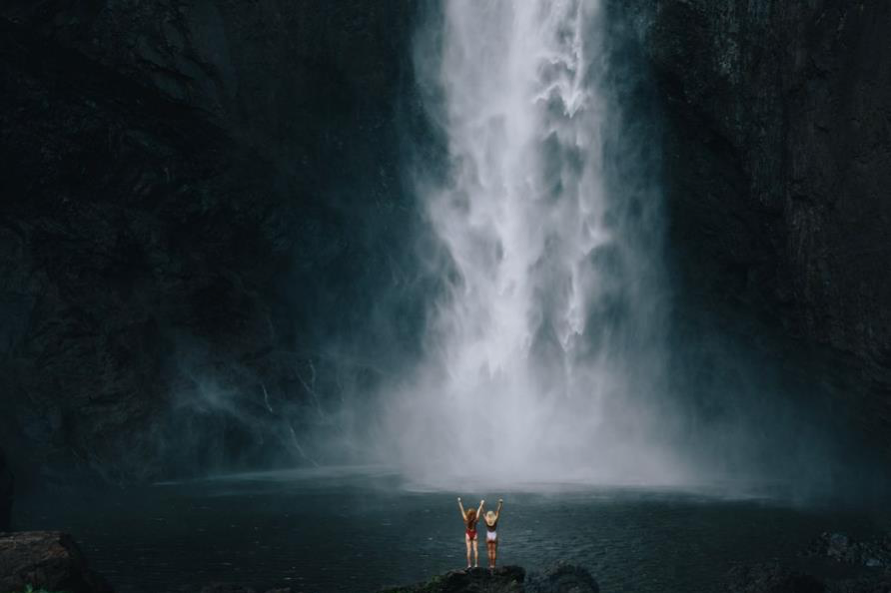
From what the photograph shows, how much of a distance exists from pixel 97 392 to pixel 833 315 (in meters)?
33.5

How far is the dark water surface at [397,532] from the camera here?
2506cm

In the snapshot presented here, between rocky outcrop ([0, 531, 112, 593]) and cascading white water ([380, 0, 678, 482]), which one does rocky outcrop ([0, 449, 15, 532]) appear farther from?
cascading white water ([380, 0, 678, 482])

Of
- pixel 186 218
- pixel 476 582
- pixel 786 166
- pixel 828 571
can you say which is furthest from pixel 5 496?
pixel 786 166

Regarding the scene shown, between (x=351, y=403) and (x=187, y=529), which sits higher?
(x=351, y=403)

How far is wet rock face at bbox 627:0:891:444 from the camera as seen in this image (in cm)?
3672

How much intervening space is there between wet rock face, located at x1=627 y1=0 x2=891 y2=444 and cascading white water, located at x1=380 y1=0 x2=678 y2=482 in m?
4.26

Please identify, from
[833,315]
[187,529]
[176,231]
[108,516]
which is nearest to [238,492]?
[108,516]

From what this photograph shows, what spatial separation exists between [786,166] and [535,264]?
1587 cm

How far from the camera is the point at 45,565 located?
1914cm

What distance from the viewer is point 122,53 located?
45500 millimetres

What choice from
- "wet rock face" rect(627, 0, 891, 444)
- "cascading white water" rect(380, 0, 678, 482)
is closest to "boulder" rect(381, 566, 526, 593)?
"wet rock face" rect(627, 0, 891, 444)

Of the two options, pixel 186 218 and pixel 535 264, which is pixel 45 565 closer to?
pixel 186 218

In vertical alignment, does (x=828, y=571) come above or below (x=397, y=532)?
below

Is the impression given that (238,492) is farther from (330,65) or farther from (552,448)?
(330,65)
